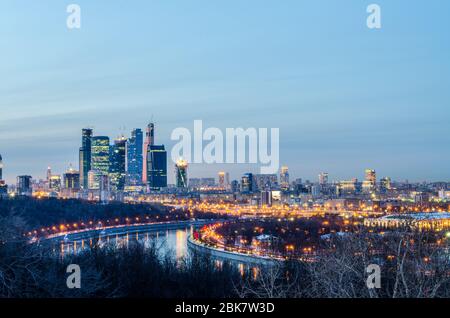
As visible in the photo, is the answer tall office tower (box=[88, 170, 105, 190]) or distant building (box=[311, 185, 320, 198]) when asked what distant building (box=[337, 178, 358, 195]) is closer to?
distant building (box=[311, 185, 320, 198])

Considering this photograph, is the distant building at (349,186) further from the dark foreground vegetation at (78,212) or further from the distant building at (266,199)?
the dark foreground vegetation at (78,212)

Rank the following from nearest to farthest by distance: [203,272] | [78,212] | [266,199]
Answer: [203,272] < [78,212] < [266,199]

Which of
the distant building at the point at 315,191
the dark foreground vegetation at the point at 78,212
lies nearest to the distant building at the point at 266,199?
the distant building at the point at 315,191

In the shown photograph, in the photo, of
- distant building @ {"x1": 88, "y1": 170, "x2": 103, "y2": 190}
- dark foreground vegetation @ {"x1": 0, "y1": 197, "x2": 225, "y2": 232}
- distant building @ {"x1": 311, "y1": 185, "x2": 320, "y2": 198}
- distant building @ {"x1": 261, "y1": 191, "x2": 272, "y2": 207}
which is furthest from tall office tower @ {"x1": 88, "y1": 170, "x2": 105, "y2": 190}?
dark foreground vegetation @ {"x1": 0, "y1": 197, "x2": 225, "y2": 232}

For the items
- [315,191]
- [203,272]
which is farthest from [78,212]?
[315,191]

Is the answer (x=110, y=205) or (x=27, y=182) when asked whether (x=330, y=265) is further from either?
(x=27, y=182)

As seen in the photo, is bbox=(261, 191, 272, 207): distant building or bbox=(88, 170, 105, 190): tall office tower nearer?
bbox=(261, 191, 272, 207): distant building

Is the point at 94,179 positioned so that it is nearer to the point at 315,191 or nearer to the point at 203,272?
the point at 315,191

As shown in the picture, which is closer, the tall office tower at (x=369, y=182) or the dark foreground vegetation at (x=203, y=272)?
the dark foreground vegetation at (x=203, y=272)
